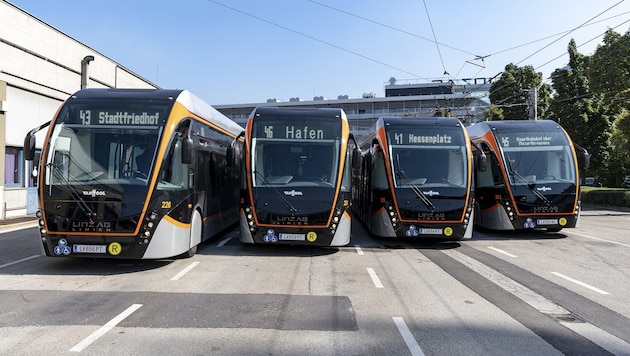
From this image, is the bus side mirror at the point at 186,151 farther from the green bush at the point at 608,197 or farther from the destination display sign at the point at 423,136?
the green bush at the point at 608,197

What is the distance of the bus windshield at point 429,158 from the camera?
11180 millimetres

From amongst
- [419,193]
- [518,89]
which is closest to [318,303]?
[419,193]

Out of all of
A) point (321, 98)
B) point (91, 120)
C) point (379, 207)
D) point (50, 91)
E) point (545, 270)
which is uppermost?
point (321, 98)

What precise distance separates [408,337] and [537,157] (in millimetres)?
10432

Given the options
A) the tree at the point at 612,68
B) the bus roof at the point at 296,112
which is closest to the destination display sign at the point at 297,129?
the bus roof at the point at 296,112

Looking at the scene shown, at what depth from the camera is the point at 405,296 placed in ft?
21.9

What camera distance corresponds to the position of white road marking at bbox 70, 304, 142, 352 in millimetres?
4488

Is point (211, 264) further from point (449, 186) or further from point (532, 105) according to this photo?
point (532, 105)

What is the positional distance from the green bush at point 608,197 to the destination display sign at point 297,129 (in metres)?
22.9

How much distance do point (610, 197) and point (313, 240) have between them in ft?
82.5

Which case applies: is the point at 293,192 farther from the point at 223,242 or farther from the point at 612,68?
the point at 612,68

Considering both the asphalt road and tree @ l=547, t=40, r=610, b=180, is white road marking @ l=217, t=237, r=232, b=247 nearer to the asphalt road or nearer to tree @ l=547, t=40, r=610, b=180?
the asphalt road

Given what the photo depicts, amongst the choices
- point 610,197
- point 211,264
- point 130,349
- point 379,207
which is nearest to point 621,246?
point 379,207

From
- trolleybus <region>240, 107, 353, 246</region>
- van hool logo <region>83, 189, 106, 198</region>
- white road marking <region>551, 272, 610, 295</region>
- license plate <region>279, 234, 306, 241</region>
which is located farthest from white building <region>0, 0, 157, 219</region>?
white road marking <region>551, 272, 610, 295</region>
